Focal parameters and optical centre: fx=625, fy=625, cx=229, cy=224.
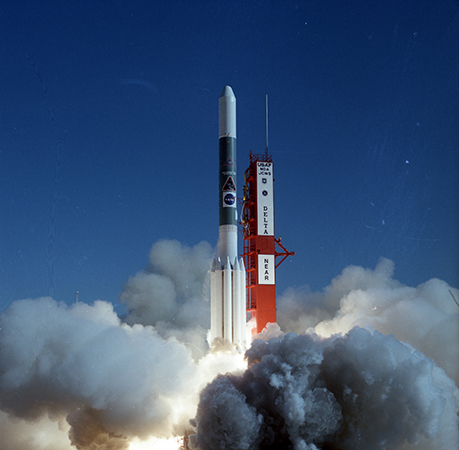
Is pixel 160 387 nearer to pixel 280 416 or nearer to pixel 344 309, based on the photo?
pixel 280 416

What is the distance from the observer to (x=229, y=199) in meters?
29.0

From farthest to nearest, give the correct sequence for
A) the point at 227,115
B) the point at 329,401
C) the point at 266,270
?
the point at 266,270 < the point at 227,115 < the point at 329,401

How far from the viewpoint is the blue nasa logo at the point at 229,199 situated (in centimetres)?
2897

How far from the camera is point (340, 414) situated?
22891 millimetres

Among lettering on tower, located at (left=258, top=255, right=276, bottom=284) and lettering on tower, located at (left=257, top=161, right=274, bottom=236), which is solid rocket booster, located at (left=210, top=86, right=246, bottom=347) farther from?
A: lettering on tower, located at (left=258, top=255, right=276, bottom=284)

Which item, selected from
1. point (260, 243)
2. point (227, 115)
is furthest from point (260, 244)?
point (227, 115)

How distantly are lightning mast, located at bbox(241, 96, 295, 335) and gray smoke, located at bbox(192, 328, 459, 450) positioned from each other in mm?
8085

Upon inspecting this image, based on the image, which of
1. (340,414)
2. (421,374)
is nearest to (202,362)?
(340,414)

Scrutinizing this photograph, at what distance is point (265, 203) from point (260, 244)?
215cm

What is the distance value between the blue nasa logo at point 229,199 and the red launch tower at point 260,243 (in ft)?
11.6

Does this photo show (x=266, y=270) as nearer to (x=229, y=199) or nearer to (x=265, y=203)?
(x=265, y=203)

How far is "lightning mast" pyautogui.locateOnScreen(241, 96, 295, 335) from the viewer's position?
32.1 metres

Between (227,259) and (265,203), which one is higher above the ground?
(265,203)

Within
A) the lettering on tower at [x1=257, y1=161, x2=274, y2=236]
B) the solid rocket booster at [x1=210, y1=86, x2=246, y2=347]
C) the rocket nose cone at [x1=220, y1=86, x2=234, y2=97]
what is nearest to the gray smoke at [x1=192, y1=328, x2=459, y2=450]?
the solid rocket booster at [x1=210, y1=86, x2=246, y2=347]
